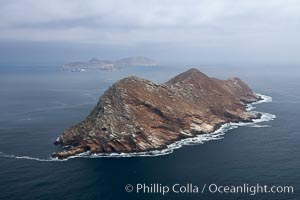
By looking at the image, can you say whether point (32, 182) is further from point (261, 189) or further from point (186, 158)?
point (261, 189)

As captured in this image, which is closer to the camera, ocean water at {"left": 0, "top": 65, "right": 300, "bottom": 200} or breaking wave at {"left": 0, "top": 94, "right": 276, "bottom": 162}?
ocean water at {"left": 0, "top": 65, "right": 300, "bottom": 200}

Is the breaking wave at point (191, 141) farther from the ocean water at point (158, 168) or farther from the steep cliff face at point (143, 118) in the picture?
the steep cliff face at point (143, 118)
